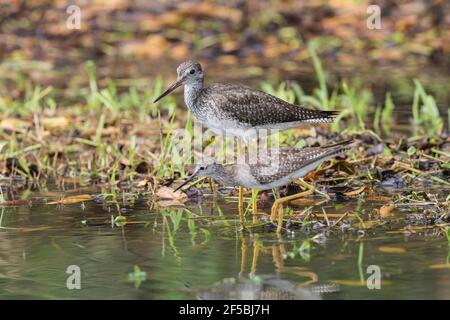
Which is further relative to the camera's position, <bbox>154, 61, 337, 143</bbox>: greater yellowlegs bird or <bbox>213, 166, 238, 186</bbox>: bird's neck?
<bbox>154, 61, 337, 143</bbox>: greater yellowlegs bird

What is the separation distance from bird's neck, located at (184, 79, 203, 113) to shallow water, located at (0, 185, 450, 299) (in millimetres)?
1626

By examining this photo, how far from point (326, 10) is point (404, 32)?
5.35ft

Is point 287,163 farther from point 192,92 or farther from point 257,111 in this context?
point 192,92

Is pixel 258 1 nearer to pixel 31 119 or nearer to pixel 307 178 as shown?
pixel 31 119

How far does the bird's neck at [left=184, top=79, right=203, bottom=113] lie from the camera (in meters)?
11.1

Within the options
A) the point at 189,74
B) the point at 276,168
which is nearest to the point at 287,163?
the point at 276,168

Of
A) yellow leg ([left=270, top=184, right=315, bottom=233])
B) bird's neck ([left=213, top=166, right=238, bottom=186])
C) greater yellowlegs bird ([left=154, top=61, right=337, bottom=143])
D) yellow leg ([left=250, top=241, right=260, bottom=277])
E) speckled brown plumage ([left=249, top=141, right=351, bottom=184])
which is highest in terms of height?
greater yellowlegs bird ([left=154, top=61, right=337, bottom=143])

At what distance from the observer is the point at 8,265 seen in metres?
7.98

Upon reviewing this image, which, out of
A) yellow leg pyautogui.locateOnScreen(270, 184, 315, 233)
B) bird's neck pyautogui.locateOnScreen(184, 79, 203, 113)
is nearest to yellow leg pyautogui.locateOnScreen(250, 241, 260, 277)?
yellow leg pyautogui.locateOnScreen(270, 184, 315, 233)

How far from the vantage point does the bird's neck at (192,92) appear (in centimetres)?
1108

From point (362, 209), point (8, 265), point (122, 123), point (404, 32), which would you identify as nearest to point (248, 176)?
point (362, 209)

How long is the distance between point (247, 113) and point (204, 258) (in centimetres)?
305

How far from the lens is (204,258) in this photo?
8.01 meters

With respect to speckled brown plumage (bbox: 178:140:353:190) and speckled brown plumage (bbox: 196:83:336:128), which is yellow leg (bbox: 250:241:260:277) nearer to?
speckled brown plumage (bbox: 178:140:353:190)
